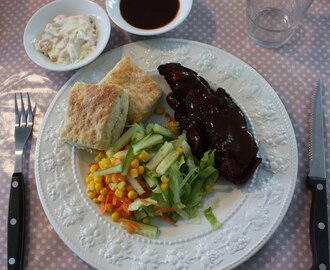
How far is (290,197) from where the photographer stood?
6.42ft

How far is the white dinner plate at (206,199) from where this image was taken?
1.86 m

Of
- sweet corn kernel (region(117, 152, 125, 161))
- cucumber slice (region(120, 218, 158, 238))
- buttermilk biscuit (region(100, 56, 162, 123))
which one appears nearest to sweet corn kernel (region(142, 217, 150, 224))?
cucumber slice (region(120, 218, 158, 238))

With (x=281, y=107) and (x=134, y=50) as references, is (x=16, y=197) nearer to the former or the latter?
(x=134, y=50)

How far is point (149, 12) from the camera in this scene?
2545 millimetres

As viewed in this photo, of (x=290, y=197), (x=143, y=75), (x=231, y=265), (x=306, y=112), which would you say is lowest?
(x=231, y=265)

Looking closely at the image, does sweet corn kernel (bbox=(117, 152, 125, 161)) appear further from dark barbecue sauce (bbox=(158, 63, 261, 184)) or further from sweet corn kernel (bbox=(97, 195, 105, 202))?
dark barbecue sauce (bbox=(158, 63, 261, 184))

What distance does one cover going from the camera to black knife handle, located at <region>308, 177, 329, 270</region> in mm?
1855

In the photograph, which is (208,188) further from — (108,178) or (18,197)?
(18,197)

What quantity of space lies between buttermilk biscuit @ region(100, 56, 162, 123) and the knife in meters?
0.93

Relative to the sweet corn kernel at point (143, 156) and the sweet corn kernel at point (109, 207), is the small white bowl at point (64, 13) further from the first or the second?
the sweet corn kernel at point (109, 207)

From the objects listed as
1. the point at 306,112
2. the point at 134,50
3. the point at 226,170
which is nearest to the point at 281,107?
the point at 306,112

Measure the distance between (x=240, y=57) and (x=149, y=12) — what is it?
67 centimetres

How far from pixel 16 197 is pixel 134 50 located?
1120mm

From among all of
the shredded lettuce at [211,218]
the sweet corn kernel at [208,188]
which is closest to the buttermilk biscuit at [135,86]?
the sweet corn kernel at [208,188]
